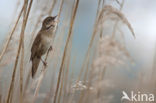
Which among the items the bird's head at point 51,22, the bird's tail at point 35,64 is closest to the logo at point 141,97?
the bird's tail at point 35,64

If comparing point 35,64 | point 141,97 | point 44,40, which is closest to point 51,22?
point 44,40

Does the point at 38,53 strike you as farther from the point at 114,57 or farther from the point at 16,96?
the point at 16,96

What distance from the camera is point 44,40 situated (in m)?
1.72

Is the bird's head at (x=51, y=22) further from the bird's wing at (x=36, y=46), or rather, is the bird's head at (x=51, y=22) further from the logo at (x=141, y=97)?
the logo at (x=141, y=97)

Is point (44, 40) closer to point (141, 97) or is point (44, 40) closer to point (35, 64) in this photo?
point (35, 64)

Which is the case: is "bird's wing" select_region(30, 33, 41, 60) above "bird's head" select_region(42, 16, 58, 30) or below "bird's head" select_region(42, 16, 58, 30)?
below

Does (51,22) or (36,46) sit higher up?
(51,22)

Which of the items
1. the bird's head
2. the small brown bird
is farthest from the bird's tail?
the bird's head

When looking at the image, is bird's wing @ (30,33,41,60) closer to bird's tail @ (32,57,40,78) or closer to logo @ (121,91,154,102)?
bird's tail @ (32,57,40,78)

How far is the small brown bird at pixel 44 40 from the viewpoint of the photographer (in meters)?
1.68

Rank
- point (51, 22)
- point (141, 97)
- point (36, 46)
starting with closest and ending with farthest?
point (51, 22) < point (36, 46) < point (141, 97)

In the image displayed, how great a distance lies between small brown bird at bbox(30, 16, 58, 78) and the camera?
1681 mm

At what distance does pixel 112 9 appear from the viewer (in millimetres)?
1615

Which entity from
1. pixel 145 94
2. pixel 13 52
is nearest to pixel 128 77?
pixel 145 94
